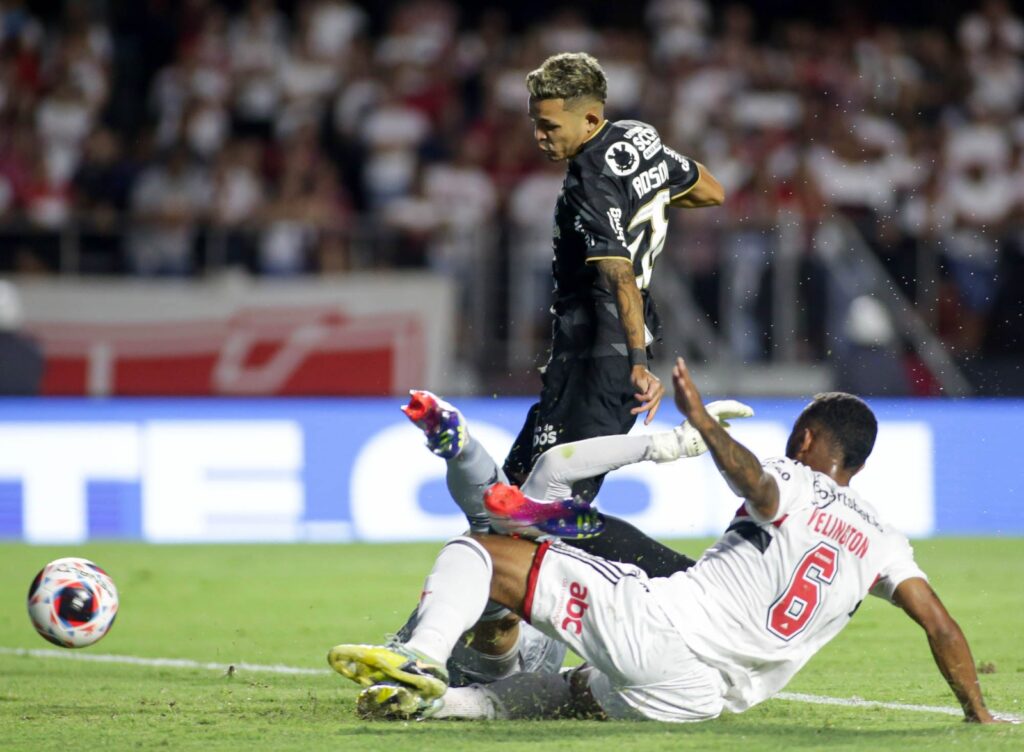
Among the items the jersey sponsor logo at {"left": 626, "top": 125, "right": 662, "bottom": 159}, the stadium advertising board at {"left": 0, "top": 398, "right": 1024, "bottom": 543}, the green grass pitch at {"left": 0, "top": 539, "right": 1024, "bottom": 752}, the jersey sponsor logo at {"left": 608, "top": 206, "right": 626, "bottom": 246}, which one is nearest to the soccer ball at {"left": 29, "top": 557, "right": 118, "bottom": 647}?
the green grass pitch at {"left": 0, "top": 539, "right": 1024, "bottom": 752}

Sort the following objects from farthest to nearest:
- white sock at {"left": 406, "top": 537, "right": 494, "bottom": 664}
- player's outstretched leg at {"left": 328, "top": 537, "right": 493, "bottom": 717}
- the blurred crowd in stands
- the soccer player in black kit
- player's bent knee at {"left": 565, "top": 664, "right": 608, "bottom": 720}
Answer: the blurred crowd in stands < the soccer player in black kit < player's bent knee at {"left": 565, "top": 664, "right": 608, "bottom": 720} < white sock at {"left": 406, "top": 537, "right": 494, "bottom": 664} < player's outstretched leg at {"left": 328, "top": 537, "right": 493, "bottom": 717}

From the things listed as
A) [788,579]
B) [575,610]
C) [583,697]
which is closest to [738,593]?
[788,579]

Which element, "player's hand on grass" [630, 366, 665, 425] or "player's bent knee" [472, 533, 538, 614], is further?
"player's hand on grass" [630, 366, 665, 425]

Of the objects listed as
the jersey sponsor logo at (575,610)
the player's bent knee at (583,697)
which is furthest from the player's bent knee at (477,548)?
the player's bent knee at (583,697)

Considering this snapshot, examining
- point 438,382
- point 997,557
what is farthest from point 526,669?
point 438,382

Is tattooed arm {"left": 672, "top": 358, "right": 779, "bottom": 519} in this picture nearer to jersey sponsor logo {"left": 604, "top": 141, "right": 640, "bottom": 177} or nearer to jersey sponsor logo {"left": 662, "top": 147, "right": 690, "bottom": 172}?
jersey sponsor logo {"left": 604, "top": 141, "right": 640, "bottom": 177}

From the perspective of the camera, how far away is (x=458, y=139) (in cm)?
1603

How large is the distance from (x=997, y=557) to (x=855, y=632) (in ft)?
11.4

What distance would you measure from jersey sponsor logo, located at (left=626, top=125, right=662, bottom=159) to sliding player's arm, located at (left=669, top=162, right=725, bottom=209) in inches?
9.9

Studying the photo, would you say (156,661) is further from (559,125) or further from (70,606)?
(559,125)

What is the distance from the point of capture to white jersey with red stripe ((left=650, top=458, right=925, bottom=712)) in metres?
5.36

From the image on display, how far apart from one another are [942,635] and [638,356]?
59.6 inches

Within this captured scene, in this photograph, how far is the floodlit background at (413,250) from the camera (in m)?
12.8

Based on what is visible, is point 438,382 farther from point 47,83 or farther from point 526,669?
point 526,669
